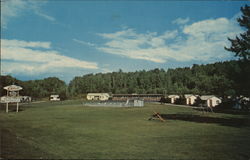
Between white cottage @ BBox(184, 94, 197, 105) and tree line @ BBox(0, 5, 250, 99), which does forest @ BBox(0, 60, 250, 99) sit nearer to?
tree line @ BBox(0, 5, 250, 99)

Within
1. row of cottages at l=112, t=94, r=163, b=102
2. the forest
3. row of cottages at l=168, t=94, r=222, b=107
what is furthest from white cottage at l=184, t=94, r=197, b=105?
the forest

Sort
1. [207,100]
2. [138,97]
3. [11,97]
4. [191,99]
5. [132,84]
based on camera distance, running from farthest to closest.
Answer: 1. [132,84]
2. [138,97]
3. [191,99]
4. [207,100]
5. [11,97]

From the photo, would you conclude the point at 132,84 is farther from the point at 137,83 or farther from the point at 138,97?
the point at 138,97

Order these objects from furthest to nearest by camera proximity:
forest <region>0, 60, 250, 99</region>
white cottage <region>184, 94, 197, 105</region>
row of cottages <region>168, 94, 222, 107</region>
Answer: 1. forest <region>0, 60, 250, 99</region>
2. white cottage <region>184, 94, 197, 105</region>
3. row of cottages <region>168, 94, 222, 107</region>

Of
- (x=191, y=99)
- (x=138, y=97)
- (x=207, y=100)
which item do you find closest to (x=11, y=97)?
(x=207, y=100)

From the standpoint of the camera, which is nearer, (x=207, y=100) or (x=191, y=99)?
(x=207, y=100)

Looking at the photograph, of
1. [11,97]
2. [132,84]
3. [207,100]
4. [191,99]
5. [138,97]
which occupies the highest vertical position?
[132,84]

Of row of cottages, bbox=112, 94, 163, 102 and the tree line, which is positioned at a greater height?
the tree line

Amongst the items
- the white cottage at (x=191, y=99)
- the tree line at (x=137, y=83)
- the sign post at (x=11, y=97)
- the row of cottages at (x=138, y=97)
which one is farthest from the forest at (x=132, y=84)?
the sign post at (x=11, y=97)

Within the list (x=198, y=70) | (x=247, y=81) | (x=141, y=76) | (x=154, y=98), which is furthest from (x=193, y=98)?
(x=141, y=76)

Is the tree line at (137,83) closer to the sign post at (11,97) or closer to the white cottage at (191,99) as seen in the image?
the white cottage at (191,99)

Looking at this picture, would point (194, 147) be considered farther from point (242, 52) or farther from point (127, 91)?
point (127, 91)

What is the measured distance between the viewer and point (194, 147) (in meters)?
11.4

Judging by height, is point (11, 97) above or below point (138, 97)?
above
